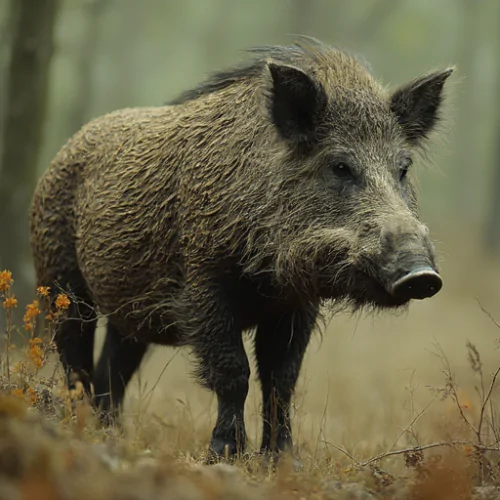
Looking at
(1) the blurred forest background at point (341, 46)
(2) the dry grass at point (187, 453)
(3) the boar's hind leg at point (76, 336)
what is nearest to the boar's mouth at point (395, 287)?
(2) the dry grass at point (187, 453)

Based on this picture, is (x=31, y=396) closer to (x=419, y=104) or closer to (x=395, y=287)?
(x=395, y=287)

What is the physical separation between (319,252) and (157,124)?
6.49 feet

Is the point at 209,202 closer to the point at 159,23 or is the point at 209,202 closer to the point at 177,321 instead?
the point at 177,321

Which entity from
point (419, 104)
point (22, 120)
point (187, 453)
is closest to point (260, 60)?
point (419, 104)

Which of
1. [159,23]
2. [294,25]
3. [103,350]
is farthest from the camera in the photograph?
[159,23]

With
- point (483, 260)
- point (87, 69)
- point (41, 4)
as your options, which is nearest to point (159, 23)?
point (87, 69)

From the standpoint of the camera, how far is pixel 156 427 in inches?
219

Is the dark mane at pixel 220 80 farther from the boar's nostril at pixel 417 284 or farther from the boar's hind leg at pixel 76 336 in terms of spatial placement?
the boar's nostril at pixel 417 284

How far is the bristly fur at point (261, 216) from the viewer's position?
4.71 meters

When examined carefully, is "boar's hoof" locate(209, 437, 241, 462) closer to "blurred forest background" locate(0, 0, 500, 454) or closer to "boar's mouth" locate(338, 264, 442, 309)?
"boar's mouth" locate(338, 264, 442, 309)

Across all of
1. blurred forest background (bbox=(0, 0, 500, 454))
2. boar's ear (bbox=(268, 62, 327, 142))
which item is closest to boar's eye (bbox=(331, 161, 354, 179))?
boar's ear (bbox=(268, 62, 327, 142))

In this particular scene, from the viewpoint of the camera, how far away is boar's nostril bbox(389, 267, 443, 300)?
3990 millimetres

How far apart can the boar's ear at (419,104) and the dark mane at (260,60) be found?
61 centimetres

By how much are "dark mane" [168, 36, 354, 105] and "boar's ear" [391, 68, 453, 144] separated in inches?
24.0
